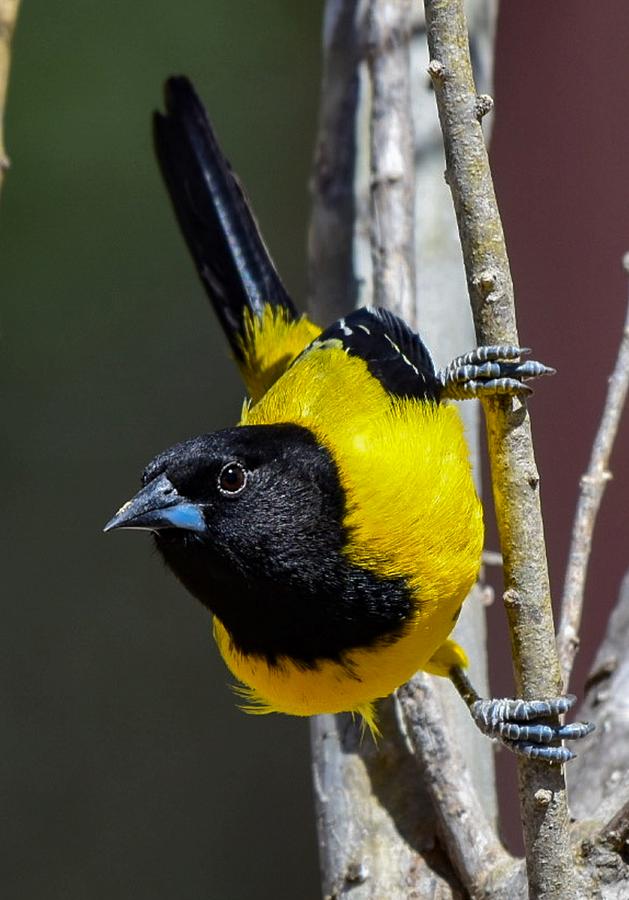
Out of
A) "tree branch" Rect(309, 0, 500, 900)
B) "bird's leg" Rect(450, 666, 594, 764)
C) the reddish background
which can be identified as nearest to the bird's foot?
"bird's leg" Rect(450, 666, 594, 764)

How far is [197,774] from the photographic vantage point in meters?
4.84

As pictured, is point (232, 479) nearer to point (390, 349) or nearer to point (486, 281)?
point (486, 281)

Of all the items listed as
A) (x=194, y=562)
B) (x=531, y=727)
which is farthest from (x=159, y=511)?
(x=531, y=727)

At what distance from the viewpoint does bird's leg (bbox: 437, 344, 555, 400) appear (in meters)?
1.81

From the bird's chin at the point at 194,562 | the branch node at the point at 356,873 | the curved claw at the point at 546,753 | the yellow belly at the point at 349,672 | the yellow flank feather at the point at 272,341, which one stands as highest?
the yellow flank feather at the point at 272,341

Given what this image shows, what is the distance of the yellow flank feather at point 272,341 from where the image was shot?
9.22 feet

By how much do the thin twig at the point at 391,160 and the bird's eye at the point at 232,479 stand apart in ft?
2.55

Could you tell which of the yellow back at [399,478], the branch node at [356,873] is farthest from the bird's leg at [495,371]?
the branch node at [356,873]

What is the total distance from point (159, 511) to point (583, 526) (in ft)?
2.73

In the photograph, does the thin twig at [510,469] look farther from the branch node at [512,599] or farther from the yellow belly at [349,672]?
the yellow belly at [349,672]

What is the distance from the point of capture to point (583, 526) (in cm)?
220

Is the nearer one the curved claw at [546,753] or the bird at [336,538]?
the curved claw at [546,753]

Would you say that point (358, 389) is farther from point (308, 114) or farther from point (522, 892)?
point (308, 114)

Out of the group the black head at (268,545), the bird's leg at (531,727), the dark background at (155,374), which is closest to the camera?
the bird's leg at (531,727)
